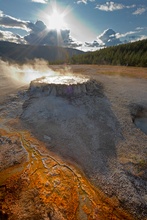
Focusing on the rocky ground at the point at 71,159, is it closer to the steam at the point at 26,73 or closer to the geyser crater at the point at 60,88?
the geyser crater at the point at 60,88

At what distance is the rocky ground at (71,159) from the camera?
5.52m

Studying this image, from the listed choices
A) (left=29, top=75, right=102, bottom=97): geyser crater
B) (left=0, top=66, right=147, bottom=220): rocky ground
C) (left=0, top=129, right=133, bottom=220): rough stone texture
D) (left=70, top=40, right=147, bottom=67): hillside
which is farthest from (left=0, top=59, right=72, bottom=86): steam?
(left=70, top=40, right=147, bottom=67): hillside

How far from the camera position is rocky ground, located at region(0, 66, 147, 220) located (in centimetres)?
552

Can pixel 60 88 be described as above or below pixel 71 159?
above

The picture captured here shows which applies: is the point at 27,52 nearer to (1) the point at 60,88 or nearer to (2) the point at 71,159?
(1) the point at 60,88

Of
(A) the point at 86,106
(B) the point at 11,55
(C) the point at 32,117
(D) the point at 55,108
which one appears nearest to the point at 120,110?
(A) the point at 86,106

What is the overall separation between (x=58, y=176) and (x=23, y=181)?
1.38 m

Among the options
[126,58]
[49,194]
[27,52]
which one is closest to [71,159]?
[49,194]

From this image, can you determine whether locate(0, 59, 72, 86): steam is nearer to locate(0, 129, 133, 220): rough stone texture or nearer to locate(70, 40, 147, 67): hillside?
locate(0, 129, 133, 220): rough stone texture

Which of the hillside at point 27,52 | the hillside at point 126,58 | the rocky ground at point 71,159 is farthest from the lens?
the hillside at point 27,52

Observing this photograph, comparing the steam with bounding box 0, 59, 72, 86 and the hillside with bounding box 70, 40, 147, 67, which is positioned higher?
the hillside with bounding box 70, 40, 147, 67

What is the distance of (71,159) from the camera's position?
296 inches

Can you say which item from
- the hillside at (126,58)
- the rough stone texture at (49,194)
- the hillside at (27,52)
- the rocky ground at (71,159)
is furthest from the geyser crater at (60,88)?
the hillside at (27,52)

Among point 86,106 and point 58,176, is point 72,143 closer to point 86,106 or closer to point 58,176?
point 58,176
